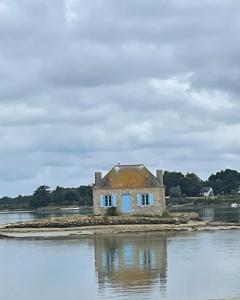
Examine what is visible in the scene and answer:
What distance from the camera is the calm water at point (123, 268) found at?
24.9 metres

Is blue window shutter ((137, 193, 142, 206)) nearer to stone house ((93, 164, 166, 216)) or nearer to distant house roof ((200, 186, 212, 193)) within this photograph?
stone house ((93, 164, 166, 216))

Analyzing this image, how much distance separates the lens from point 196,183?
151 metres

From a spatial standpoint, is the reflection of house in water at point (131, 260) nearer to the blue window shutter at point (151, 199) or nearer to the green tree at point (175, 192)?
the blue window shutter at point (151, 199)

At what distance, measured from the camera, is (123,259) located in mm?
35656

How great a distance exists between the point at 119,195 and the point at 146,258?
79.7 ft

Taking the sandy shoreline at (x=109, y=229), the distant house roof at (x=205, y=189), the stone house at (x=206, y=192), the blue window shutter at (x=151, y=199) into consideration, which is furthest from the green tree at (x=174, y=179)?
the sandy shoreline at (x=109, y=229)

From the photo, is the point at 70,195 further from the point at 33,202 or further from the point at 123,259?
the point at 123,259

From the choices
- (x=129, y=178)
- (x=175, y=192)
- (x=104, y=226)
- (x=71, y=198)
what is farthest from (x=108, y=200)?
(x=71, y=198)

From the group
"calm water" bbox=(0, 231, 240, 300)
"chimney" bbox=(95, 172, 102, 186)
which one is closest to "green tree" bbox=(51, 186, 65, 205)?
"chimney" bbox=(95, 172, 102, 186)

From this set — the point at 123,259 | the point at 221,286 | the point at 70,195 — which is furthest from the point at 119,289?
the point at 70,195

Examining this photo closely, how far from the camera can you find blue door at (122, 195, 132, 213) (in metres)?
60.0

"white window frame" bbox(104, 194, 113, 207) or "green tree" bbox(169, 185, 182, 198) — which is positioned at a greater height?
"green tree" bbox(169, 185, 182, 198)

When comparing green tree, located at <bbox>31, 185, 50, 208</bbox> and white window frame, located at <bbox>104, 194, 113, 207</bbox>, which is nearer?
white window frame, located at <bbox>104, 194, 113, 207</bbox>

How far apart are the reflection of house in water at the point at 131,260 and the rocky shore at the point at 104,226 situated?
3.40 m
